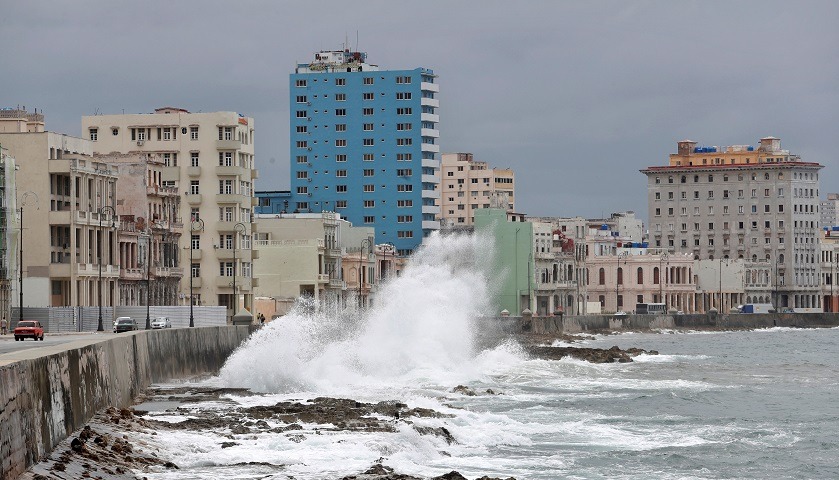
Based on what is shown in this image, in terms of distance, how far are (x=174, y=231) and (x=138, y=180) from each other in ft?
16.8

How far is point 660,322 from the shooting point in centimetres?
16200

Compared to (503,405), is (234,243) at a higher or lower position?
higher

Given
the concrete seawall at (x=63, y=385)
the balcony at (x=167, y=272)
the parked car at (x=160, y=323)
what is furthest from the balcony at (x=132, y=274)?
the concrete seawall at (x=63, y=385)

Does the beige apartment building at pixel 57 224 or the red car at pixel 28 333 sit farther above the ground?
the beige apartment building at pixel 57 224

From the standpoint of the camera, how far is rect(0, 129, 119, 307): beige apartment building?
Answer: 262 feet

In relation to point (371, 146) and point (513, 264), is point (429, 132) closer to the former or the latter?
point (371, 146)

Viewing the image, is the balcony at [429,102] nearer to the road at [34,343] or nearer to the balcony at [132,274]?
the balcony at [132,274]

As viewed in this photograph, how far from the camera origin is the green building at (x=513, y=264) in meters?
148

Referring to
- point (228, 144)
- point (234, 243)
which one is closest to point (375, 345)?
point (234, 243)

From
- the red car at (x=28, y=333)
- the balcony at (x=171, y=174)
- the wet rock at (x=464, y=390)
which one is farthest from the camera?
the balcony at (x=171, y=174)

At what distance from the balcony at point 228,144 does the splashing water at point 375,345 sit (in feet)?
37.6

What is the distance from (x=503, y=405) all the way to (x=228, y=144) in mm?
53284

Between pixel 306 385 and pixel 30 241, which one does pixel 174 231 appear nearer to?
pixel 30 241

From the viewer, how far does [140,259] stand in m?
89.9
